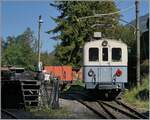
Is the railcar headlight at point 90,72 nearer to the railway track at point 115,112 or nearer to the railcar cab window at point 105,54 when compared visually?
the railcar cab window at point 105,54

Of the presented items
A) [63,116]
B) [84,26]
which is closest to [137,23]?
[63,116]

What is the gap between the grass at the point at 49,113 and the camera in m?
15.2

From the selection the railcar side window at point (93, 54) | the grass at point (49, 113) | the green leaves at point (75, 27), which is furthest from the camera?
the green leaves at point (75, 27)

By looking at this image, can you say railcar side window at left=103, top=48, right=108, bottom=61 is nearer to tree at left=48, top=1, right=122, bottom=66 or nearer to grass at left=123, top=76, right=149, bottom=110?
grass at left=123, top=76, right=149, bottom=110

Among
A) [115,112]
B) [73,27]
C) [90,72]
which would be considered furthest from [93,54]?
[73,27]

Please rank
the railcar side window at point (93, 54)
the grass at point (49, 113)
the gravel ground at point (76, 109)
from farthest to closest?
the railcar side window at point (93, 54), the gravel ground at point (76, 109), the grass at point (49, 113)

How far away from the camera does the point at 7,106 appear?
1906cm

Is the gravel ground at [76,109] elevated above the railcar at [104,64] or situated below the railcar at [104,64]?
below

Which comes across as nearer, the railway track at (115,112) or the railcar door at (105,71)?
the railway track at (115,112)

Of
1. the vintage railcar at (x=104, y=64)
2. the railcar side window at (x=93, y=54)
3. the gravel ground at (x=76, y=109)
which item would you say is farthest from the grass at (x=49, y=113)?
the railcar side window at (x=93, y=54)

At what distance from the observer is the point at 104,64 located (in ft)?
71.6

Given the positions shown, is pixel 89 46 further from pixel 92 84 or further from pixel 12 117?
pixel 12 117

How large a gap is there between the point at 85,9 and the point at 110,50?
31275 millimetres

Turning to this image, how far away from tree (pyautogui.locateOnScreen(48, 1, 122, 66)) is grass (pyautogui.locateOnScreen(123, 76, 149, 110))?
27.3 m
